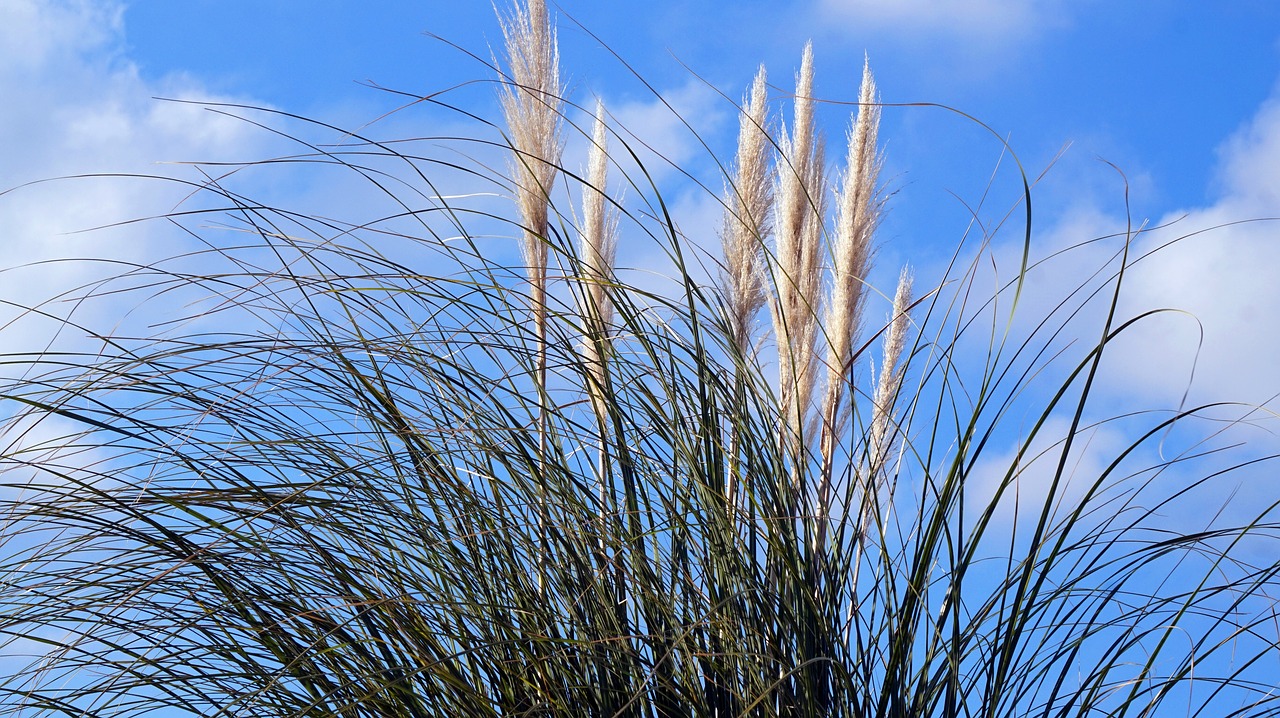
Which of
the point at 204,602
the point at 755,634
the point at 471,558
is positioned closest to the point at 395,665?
the point at 471,558

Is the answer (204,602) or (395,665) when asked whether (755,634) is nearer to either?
(395,665)

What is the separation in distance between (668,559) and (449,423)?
17.2 inches

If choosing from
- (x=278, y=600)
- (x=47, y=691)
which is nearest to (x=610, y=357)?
(x=278, y=600)

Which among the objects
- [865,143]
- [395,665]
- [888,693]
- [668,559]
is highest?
[865,143]

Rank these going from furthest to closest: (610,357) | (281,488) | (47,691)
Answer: (610,357), (47,691), (281,488)

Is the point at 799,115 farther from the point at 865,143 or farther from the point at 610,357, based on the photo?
the point at 610,357

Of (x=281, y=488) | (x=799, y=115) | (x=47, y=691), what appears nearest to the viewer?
(x=281, y=488)

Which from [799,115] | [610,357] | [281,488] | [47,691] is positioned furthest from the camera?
[799,115]

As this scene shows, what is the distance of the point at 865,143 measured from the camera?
15.0 ft

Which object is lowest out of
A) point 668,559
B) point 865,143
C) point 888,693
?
point 888,693

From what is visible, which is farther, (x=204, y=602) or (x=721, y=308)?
(x=721, y=308)

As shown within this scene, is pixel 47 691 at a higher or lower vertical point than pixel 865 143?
lower

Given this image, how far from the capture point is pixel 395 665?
1744 mm

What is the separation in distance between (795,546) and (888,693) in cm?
30
